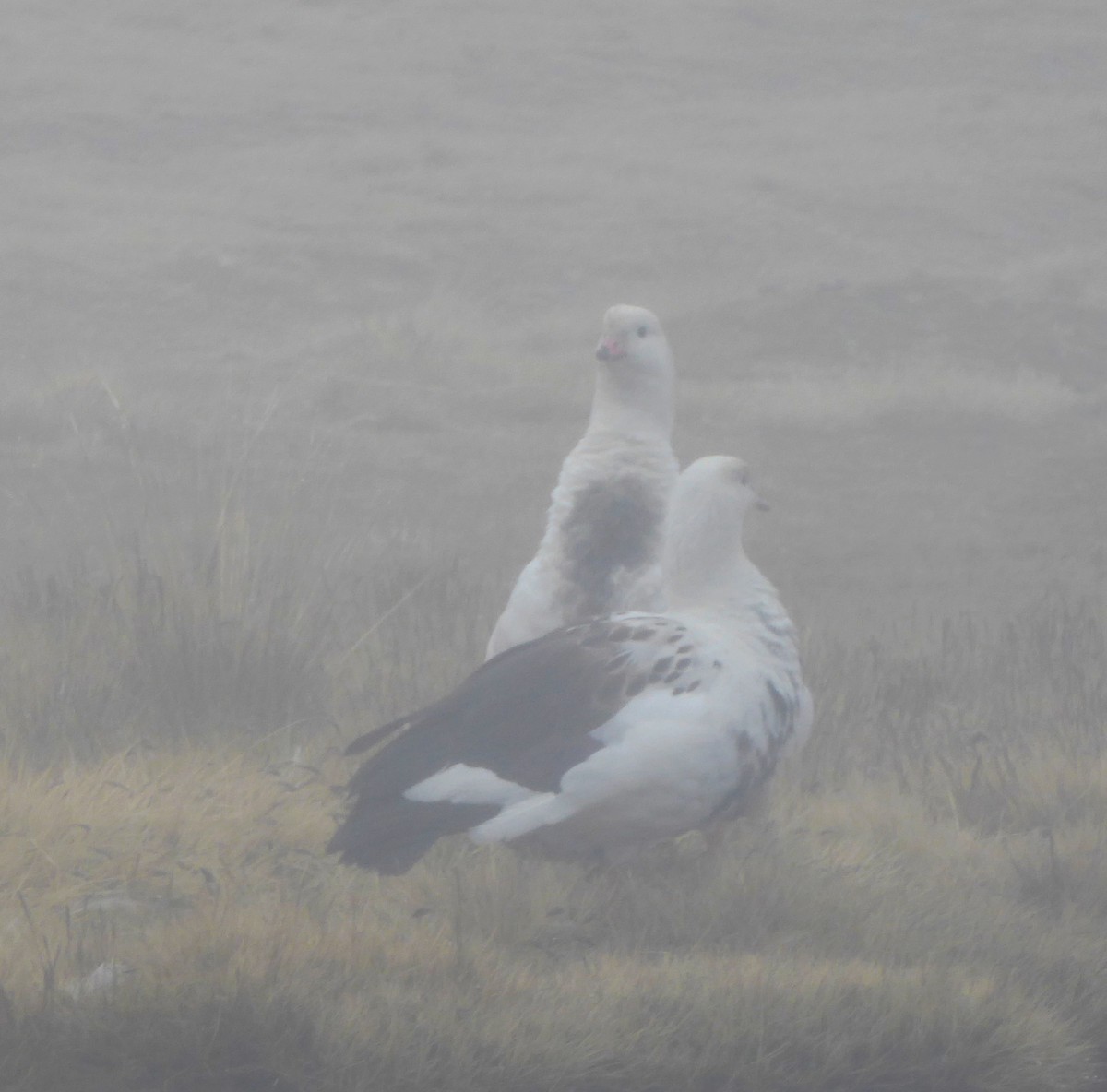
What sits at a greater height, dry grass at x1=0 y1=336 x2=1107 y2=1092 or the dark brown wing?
the dark brown wing

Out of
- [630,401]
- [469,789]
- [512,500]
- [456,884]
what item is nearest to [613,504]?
[630,401]

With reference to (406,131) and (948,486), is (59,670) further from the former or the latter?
(406,131)

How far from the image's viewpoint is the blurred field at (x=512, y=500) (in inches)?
140

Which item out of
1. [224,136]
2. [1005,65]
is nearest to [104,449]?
[224,136]

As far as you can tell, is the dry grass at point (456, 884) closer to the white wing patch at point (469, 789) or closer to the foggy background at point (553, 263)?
the white wing patch at point (469, 789)

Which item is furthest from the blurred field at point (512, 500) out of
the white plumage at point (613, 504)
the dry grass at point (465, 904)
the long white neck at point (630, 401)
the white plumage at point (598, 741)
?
the long white neck at point (630, 401)

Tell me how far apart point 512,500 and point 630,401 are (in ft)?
15.1

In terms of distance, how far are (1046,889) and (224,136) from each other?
18.0 m

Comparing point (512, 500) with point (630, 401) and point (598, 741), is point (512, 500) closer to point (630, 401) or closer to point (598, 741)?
Answer: point (630, 401)

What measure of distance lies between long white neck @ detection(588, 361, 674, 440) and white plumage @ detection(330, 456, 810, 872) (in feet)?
3.76

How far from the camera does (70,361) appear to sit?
1413 cm

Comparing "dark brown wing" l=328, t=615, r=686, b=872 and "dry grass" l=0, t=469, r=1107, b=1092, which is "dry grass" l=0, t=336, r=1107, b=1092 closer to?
"dry grass" l=0, t=469, r=1107, b=1092

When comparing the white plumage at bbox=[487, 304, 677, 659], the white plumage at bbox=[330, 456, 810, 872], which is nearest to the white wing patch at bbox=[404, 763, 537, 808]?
the white plumage at bbox=[330, 456, 810, 872]

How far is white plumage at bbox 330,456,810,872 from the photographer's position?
416 cm
